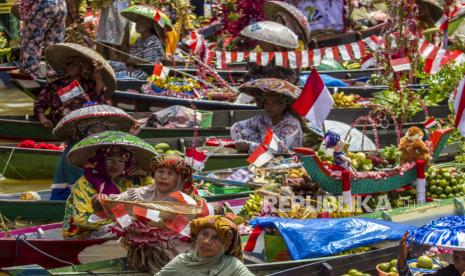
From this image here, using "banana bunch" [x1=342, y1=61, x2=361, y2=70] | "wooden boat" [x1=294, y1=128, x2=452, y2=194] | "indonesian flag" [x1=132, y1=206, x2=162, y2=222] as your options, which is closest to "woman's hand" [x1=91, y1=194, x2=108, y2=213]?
"indonesian flag" [x1=132, y1=206, x2=162, y2=222]

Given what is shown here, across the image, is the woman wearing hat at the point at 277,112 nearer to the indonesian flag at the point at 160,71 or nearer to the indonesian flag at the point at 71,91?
the indonesian flag at the point at 71,91

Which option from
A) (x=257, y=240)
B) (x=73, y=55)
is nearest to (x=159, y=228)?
(x=257, y=240)

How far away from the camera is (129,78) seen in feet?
47.8

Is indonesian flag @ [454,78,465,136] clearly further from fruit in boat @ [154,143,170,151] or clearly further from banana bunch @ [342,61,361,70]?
banana bunch @ [342,61,361,70]

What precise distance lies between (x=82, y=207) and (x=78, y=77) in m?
3.89

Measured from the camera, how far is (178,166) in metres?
7.03

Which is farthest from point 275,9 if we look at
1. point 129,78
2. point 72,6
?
point 72,6

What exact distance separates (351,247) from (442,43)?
9526mm

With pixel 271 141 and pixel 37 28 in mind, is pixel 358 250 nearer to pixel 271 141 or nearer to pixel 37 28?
pixel 271 141

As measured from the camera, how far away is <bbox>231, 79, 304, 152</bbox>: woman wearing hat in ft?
33.7

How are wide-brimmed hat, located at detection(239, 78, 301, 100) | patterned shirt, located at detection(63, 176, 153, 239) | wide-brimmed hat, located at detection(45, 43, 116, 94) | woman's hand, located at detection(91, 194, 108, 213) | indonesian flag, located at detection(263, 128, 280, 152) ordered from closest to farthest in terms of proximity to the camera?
woman's hand, located at detection(91, 194, 108, 213)
patterned shirt, located at detection(63, 176, 153, 239)
indonesian flag, located at detection(263, 128, 280, 152)
wide-brimmed hat, located at detection(239, 78, 301, 100)
wide-brimmed hat, located at detection(45, 43, 116, 94)

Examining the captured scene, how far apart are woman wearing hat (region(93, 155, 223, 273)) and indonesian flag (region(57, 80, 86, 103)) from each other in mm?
3903

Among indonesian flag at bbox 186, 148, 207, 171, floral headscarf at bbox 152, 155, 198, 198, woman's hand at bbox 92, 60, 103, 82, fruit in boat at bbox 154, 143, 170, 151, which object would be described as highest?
woman's hand at bbox 92, 60, 103, 82

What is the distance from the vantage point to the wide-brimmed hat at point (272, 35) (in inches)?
514
